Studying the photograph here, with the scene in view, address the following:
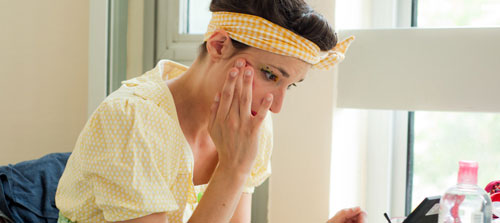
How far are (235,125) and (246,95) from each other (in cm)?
7

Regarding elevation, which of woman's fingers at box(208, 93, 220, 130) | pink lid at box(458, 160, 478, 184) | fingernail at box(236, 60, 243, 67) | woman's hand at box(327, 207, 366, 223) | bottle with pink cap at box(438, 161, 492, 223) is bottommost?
woman's hand at box(327, 207, 366, 223)

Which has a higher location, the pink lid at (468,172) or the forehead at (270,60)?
the forehead at (270,60)

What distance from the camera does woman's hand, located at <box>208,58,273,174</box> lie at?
110cm

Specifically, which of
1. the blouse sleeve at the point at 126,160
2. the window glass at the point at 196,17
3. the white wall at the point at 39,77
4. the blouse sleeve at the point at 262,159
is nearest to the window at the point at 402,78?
the blouse sleeve at the point at 262,159

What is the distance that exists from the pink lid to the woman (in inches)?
13.9

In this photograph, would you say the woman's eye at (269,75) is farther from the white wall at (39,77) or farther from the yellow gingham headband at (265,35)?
the white wall at (39,77)

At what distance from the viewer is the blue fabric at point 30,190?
1.18m

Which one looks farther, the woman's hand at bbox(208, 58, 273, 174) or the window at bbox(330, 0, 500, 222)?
the window at bbox(330, 0, 500, 222)

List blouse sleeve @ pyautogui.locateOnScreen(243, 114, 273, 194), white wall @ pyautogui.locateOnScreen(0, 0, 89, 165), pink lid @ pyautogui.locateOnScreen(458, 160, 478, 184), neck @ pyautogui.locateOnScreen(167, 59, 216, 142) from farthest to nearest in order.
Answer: white wall @ pyautogui.locateOnScreen(0, 0, 89, 165)
blouse sleeve @ pyautogui.locateOnScreen(243, 114, 273, 194)
neck @ pyautogui.locateOnScreen(167, 59, 216, 142)
pink lid @ pyautogui.locateOnScreen(458, 160, 478, 184)

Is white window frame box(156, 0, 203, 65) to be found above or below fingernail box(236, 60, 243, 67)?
above

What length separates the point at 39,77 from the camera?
177 cm

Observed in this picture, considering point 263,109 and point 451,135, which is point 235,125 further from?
point 451,135

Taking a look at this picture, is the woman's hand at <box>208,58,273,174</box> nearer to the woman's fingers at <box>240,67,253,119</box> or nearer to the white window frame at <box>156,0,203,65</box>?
the woman's fingers at <box>240,67,253,119</box>

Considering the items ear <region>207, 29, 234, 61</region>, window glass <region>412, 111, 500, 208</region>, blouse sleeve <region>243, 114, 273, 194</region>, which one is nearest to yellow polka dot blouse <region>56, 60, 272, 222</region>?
ear <region>207, 29, 234, 61</region>
